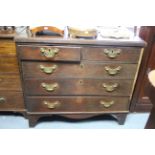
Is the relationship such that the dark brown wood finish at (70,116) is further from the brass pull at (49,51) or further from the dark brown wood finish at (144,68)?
the brass pull at (49,51)

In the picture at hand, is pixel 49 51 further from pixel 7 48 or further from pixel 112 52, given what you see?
pixel 112 52

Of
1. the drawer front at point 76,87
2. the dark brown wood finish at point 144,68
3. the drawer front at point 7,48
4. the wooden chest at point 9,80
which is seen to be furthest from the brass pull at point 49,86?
the dark brown wood finish at point 144,68

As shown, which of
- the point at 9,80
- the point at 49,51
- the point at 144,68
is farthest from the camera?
the point at 144,68

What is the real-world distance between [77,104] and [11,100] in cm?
58

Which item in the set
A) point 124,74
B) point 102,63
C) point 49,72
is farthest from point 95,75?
point 49,72

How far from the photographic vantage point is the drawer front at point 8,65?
1396 millimetres

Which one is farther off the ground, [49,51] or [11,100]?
[49,51]

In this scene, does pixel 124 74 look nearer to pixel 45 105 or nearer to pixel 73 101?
pixel 73 101

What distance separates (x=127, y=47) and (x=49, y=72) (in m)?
0.60

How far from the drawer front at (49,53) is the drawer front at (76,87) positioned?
0.65 ft

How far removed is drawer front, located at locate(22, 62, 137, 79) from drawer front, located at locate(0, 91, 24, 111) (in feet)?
0.93

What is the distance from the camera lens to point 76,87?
4.84 feet

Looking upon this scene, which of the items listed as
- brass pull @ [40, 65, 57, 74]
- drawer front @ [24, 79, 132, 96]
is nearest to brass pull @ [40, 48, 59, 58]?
brass pull @ [40, 65, 57, 74]

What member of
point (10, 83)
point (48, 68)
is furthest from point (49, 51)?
point (10, 83)
